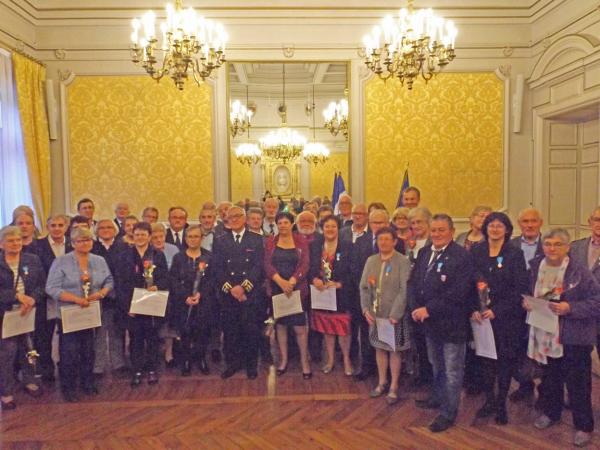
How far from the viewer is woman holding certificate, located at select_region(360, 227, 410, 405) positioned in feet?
13.0

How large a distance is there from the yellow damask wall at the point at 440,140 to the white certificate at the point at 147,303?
452cm

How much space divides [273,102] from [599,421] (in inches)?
382

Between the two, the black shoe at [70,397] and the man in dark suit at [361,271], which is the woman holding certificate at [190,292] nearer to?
the black shoe at [70,397]

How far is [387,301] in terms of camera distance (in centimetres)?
401

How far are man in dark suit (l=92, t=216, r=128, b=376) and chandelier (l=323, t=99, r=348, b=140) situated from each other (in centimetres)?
507

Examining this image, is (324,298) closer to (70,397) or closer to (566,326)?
(566,326)

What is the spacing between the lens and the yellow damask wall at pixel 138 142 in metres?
7.89

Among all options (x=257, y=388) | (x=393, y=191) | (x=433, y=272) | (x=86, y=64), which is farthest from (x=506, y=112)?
(x=86, y=64)

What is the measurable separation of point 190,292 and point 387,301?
1.75 meters

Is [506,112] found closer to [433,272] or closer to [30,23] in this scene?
[433,272]

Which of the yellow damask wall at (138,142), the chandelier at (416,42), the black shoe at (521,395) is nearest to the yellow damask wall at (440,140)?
the chandelier at (416,42)

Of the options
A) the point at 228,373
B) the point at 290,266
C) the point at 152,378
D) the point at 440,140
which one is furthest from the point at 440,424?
the point at 440,140

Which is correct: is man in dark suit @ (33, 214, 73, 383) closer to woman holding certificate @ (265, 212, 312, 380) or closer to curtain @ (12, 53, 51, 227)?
woman holding certificate @ (265, 212, 312, 380)

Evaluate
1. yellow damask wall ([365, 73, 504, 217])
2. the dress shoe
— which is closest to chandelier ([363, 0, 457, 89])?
yellow damask wall ([365, 73, 504, 217])
